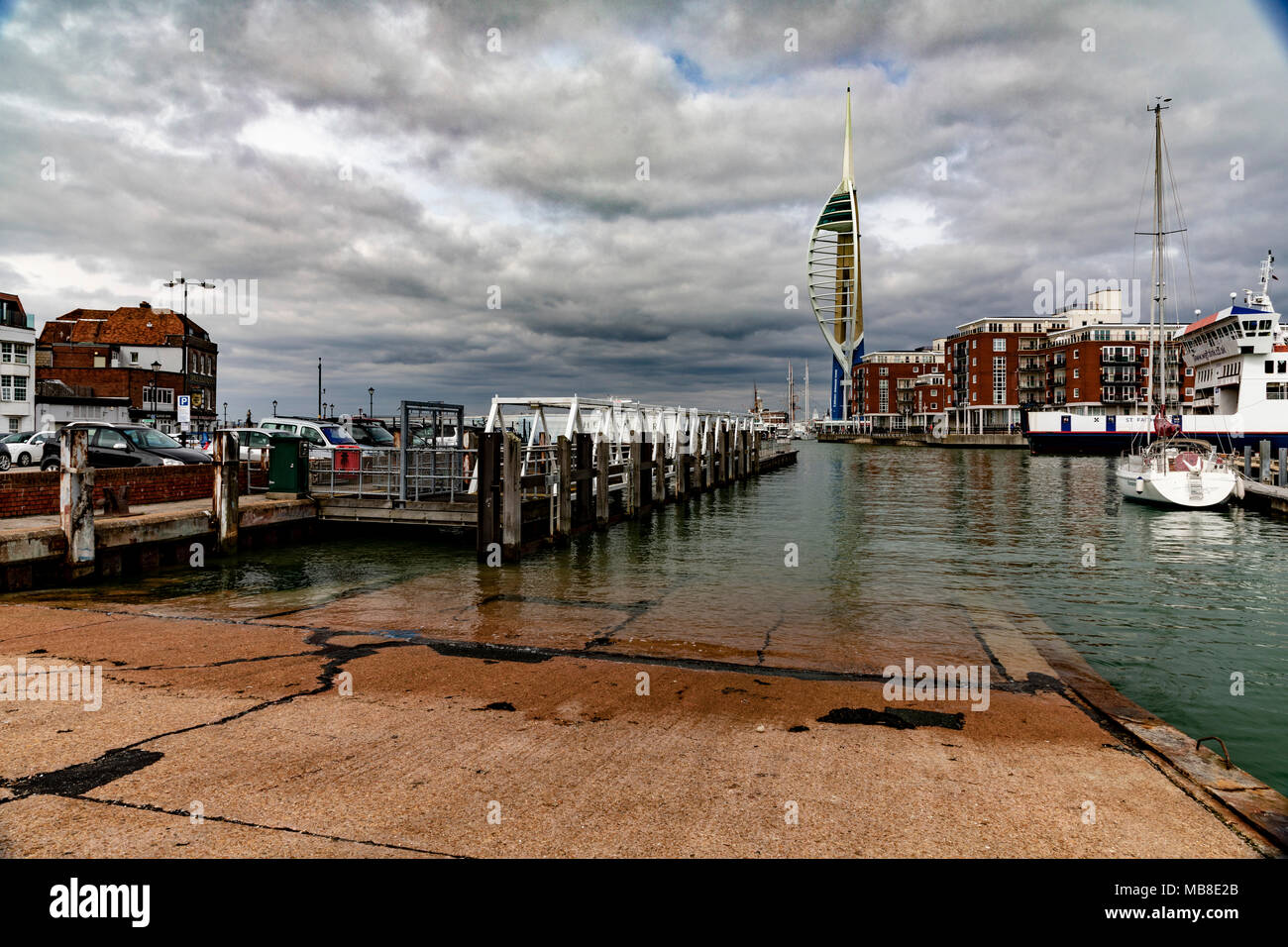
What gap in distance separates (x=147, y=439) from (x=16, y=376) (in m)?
52.4

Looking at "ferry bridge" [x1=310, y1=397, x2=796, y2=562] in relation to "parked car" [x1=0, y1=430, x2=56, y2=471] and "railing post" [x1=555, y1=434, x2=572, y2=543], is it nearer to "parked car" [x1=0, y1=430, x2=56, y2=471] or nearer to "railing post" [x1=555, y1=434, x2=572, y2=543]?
"railing post" [x1=555, y1=434, x2=572, y2=543]

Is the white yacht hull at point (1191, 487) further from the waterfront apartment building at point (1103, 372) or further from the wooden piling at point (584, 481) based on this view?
the waterfront apartment building at point (1103, 372)

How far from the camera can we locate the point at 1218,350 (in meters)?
64.2

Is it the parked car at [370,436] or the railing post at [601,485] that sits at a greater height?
the parked car at [370,436]

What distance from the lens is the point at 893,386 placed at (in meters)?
185

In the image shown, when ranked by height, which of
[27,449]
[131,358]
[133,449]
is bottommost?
[133,449]

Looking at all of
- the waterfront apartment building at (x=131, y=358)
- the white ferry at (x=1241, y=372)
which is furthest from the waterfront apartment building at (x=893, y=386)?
the waterfront apartment building at (x=131, y=358)

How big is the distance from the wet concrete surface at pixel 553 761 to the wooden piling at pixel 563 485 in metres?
10.9

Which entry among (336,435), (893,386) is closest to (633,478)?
(336,435)

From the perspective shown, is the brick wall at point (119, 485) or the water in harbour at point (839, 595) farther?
the brick wall at point (119, 485)

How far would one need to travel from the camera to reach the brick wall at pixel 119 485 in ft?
50.2

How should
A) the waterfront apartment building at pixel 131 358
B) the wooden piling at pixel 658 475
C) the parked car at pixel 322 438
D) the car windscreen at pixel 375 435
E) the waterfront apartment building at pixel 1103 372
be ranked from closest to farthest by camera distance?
the parked car at pixel 322 438 < the wooden piling at pixel 658 475 < the car windscreen at pixel 375 435 < the waterfront apartment building at pixel 131 358 < the waterfront apartment building at pixel 1103 372

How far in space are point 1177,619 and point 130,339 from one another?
307 ft

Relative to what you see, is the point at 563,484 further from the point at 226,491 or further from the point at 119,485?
the point at 119,485
